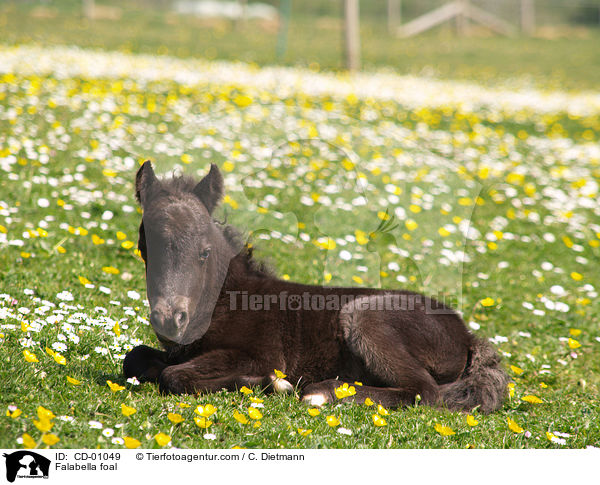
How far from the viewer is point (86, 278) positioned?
627 centimetres

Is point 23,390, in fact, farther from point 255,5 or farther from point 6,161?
point 255,5

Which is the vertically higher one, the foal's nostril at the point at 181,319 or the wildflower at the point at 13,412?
the foal's nostril at the point at 181,319

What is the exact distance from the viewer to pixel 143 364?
4566mm

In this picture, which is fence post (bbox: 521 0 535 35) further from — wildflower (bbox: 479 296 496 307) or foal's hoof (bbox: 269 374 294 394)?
foal's hoof (bbox: 269 374 294 394)

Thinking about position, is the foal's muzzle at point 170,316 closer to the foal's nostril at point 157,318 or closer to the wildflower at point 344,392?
the foal's nostril at point 157,318

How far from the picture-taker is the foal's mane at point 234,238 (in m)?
4.17

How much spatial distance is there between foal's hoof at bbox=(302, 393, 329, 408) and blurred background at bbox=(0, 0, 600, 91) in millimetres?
18874

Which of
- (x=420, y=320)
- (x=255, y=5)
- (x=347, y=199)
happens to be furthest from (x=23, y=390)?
(x=255, y=5)

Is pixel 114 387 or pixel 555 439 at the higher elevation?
pixel 114 387

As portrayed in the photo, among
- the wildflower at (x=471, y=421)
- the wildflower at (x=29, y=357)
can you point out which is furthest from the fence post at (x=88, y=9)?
the wildflower at (x=471, y=421)

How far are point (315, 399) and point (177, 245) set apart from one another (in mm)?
1487

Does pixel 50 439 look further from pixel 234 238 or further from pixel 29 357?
pixel 234 238

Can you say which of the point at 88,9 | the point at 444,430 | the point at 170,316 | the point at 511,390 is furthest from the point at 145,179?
the point at 88,9
